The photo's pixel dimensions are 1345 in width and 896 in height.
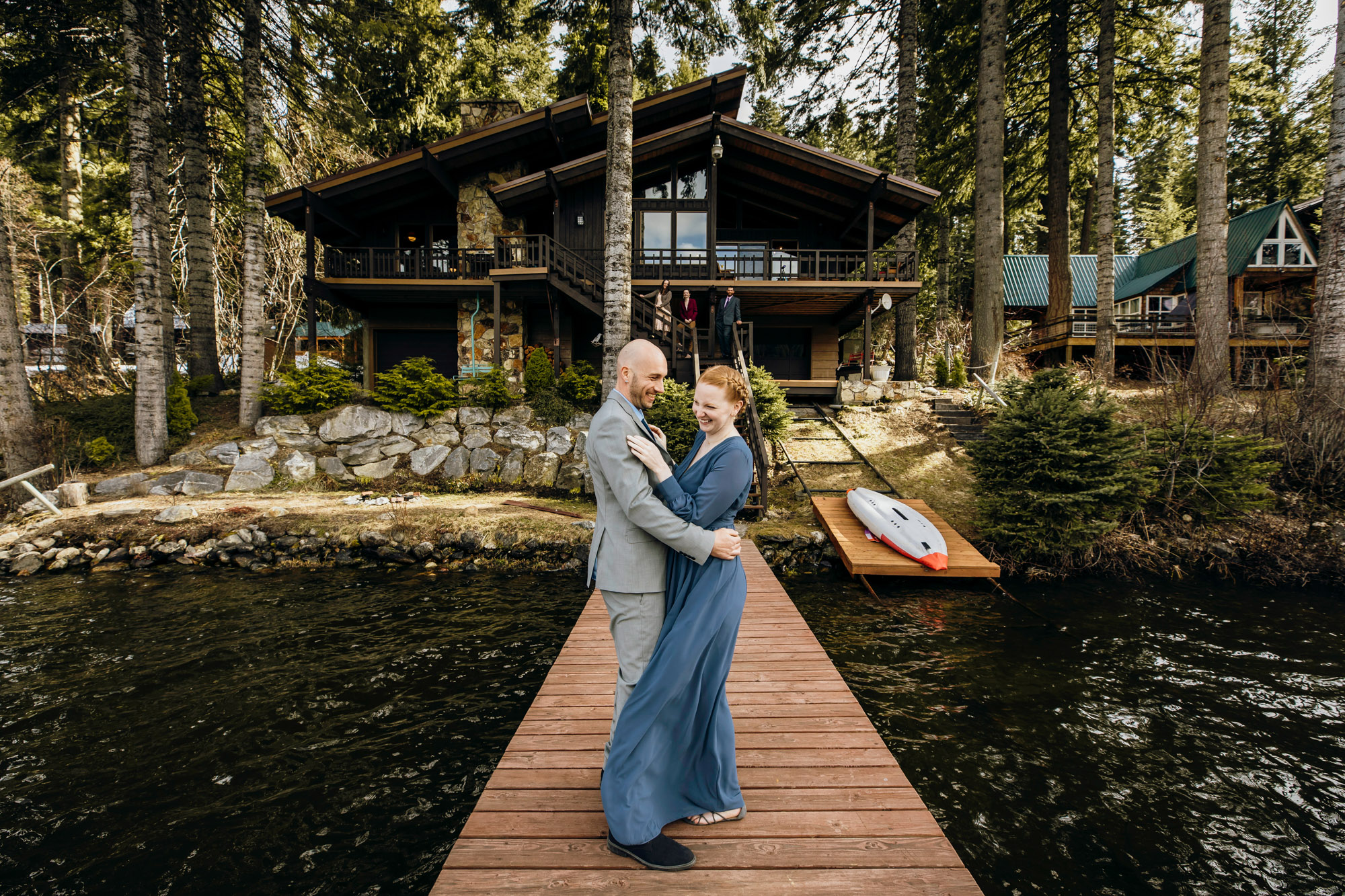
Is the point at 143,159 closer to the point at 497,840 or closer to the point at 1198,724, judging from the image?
the point at 497,840

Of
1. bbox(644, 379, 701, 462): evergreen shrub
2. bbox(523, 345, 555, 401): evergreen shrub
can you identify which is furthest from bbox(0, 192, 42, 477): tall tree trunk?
bbox(644, 379, 701, 462): evergreen shrub

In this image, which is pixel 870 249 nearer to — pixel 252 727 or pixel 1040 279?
pixel 252 727

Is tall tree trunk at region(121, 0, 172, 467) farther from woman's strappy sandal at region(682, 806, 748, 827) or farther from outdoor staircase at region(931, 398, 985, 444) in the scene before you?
outdoor staircase at region(931, 398, 985, 444)

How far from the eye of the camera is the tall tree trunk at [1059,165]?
17797 millimetres

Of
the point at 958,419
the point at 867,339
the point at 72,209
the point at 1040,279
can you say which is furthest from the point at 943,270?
the point at 72,209

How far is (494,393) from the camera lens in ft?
42.9

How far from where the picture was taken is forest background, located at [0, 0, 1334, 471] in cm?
1234

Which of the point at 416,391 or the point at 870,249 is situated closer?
the point at 416,391

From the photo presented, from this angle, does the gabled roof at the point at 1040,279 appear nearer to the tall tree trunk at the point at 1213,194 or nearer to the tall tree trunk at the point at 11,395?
the tall tree trunk at the point at 1213,194

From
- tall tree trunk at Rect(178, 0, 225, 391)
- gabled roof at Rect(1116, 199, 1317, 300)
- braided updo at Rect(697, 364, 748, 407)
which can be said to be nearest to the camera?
braided updo at Rect(697, 364, 748, 407)

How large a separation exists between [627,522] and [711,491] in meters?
0.40

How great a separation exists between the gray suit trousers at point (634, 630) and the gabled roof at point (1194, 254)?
2490 cm

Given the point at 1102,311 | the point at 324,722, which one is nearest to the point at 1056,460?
the point at 324,722

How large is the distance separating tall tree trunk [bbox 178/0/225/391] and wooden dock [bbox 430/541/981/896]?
16001 millimetres
